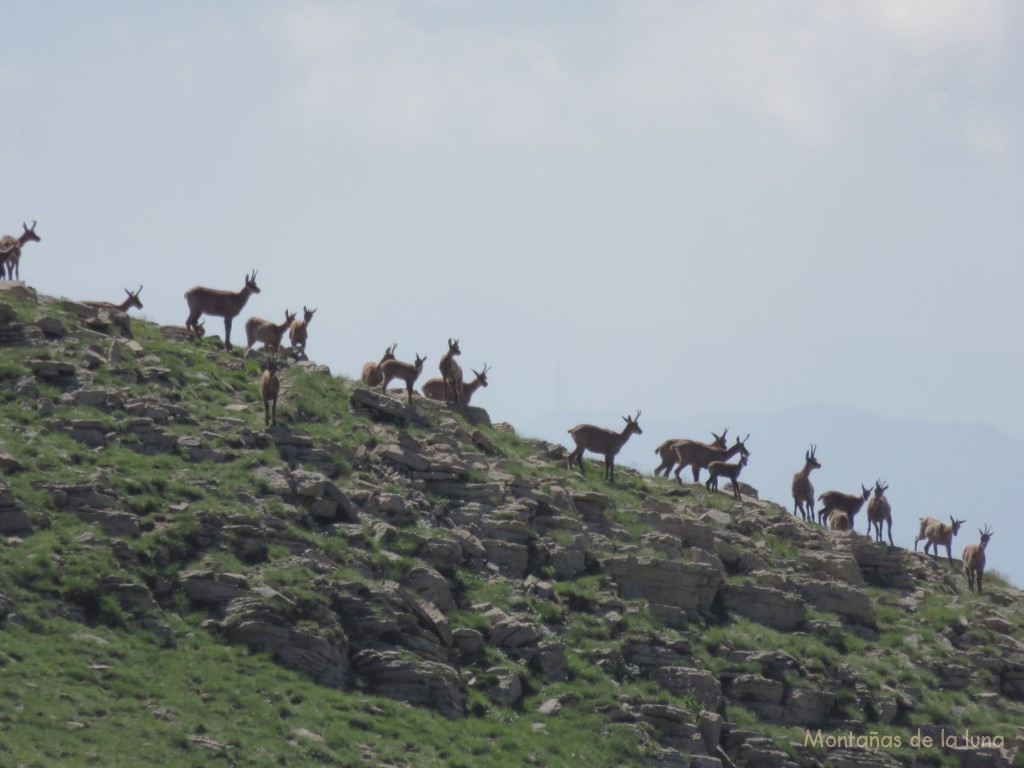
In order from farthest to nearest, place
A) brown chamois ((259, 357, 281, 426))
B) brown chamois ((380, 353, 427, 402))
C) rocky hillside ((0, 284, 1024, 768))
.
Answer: brown chamois ((380, 353, 427, 402)) < brown chamois ((259, 357, 281, 426)) < rocky hillside ((0, 284, 1024, 768))

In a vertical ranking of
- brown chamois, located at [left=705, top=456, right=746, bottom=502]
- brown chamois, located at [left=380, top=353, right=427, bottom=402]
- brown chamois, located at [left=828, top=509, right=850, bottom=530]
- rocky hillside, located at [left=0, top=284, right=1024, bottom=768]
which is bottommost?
rocky hillside, located at [left=0, top=284, right=1024, bottom=768]

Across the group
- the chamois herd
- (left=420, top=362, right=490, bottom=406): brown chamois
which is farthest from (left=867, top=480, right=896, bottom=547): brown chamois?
(left=420, top=362, right=490, bottom=406): brown chamois

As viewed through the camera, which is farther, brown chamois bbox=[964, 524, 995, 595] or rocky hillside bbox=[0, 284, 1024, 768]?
brown chamois bbox=[964, 524, 995, 595]

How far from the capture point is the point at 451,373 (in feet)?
129

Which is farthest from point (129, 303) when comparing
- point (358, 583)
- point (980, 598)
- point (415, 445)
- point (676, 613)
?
point (980, 598)

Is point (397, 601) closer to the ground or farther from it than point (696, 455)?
closer to the ground

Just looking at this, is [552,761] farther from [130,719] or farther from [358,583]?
[130,719]

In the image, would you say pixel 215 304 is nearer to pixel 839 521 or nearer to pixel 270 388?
Result: pixel 270 388

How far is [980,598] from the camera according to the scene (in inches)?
1519

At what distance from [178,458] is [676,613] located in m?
12.8

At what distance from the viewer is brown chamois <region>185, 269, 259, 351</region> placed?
38562 mm

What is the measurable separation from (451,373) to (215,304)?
299 inches

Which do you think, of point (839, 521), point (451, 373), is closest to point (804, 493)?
point (839, 521)

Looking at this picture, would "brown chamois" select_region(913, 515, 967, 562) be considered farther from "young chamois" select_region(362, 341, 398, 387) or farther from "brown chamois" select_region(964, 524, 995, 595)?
"young chamois" select_region(362, 341, 398, 387)
